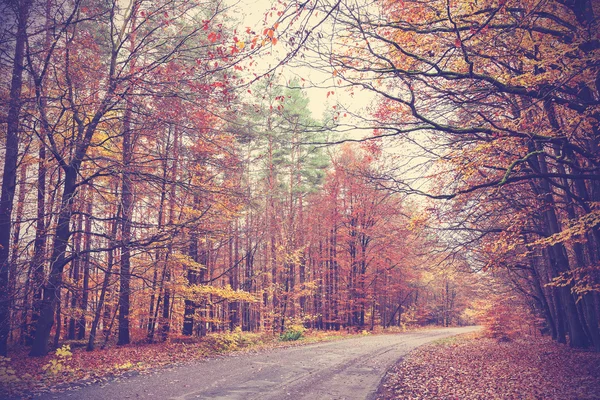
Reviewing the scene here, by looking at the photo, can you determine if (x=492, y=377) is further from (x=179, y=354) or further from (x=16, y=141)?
(x=16, y=141)

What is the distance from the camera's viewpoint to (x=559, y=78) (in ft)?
17.4

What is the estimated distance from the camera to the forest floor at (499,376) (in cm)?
747

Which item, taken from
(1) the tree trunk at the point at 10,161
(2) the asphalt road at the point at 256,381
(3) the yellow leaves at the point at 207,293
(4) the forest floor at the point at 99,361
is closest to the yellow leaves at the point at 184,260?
(3) the yellow leaves at the point at 207,293

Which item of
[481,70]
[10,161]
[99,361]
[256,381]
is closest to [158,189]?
[256,381]

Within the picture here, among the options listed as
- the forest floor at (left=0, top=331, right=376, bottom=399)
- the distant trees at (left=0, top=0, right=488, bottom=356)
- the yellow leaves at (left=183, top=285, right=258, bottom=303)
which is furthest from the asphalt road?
the yellow leaves at (left=183, top=285, right=258, bottom=303)

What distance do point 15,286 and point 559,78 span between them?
10.6 meters

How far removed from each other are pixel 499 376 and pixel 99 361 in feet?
36.8

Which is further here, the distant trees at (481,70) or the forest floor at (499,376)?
the forest floor at (499,376)

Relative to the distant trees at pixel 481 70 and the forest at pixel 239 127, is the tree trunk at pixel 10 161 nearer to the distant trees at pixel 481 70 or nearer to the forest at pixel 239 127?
the forest at pixel 239 127

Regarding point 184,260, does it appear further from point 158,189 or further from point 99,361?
point 158,189

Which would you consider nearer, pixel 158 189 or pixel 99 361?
pixel 158 189

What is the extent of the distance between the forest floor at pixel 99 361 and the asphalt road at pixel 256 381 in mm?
696

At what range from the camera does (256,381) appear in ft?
26.6

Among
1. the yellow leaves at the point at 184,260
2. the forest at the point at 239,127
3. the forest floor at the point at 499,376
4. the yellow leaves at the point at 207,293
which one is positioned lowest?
the forest floor at the point at 499,376
